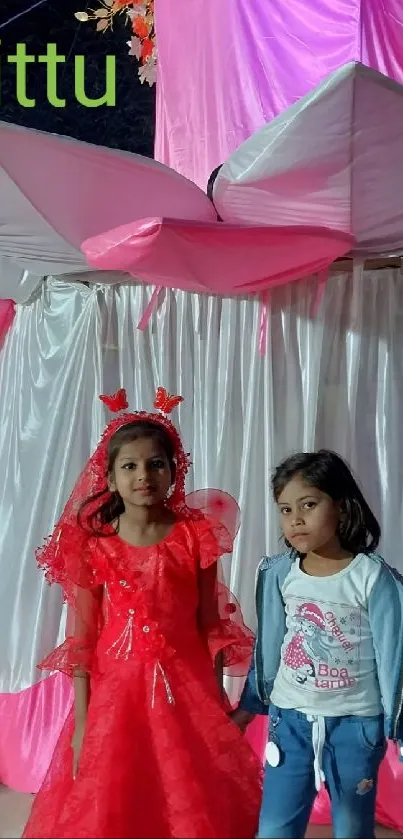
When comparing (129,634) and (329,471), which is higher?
(329,471)

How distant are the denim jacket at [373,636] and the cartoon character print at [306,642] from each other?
5 centimetres

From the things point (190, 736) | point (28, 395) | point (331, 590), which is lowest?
point (190, 736)

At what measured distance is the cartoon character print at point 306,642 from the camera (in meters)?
1.38

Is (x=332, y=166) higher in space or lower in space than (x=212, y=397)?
higher

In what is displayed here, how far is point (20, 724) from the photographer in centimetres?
212

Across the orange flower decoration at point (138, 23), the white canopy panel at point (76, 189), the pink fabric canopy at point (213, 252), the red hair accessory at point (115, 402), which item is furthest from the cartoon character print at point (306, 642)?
the orange flower decoration at point (138, 23)

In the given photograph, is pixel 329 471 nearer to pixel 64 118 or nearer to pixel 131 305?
pixel 131 305

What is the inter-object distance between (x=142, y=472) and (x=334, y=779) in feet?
2.05

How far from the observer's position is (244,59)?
227 centimetres

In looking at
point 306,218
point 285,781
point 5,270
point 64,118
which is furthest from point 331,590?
point 64,118

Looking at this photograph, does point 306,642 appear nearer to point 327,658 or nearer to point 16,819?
point 327,658

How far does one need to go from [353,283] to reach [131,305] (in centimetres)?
60

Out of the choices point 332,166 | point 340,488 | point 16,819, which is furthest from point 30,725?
point 332,166

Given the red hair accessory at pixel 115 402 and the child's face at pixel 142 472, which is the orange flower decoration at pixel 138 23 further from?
the child's face at pixel 142 472
